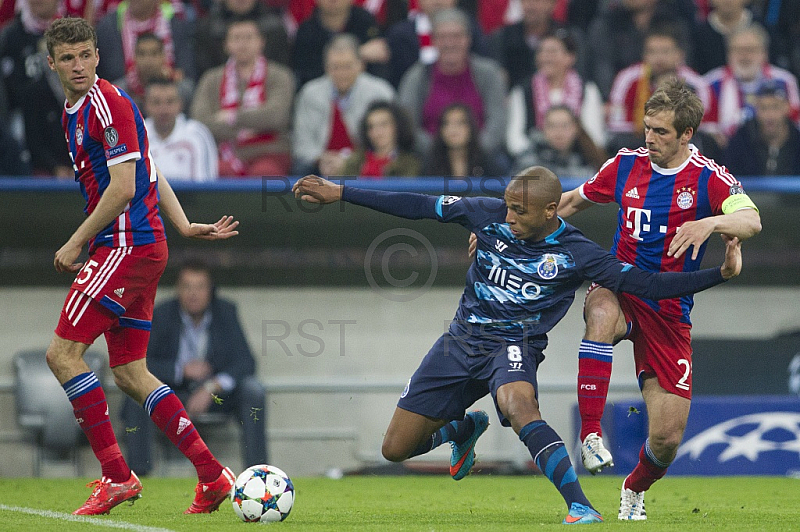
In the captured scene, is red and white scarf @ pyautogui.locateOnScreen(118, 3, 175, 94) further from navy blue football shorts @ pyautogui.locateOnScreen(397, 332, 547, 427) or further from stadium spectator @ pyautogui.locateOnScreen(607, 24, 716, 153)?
navy blue football shorts @ pyautogui.locateOnScreen(397, 332, 547, 427)

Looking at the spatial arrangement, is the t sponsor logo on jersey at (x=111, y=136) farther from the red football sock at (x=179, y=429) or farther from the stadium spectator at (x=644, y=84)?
the stadium spectator at (x=644, y=84)

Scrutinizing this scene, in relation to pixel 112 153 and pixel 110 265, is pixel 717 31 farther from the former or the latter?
pixel 110 265

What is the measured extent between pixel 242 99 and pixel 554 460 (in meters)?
6.42

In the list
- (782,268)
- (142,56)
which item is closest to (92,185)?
(142,56)

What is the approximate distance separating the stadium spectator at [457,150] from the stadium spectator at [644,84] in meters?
1.32

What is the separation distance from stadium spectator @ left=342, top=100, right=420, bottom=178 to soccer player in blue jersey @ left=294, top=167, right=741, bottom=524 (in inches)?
181

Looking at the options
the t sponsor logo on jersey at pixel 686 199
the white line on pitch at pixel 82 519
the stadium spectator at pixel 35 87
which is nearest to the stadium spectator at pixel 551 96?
the stadium spectator at pixel 35 87

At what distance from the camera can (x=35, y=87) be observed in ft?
34.2

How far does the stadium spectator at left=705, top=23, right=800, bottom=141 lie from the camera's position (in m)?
10.6

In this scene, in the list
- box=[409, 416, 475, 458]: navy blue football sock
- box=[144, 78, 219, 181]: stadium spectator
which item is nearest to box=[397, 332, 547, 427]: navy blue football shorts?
box=[409, 416, 475, 458]: navy blue football sock

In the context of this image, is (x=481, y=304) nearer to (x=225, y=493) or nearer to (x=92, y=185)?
(x=225, y=493)

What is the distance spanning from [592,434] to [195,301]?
5549mm

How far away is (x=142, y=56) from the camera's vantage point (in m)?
10.4

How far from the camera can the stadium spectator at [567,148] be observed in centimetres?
1013
